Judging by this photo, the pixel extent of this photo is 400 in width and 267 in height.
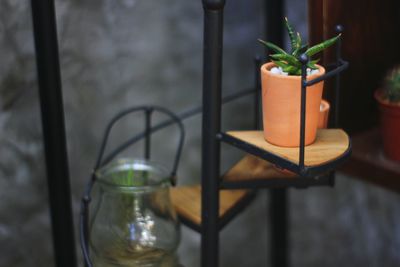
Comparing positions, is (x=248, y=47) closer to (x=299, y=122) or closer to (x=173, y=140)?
(x=173, y=140)

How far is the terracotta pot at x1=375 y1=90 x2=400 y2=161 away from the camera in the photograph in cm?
133

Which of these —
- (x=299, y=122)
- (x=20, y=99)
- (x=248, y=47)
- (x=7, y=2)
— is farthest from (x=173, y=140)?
(x=299, y=122)

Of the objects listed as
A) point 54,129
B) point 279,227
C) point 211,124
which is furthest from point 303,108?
point 279,227

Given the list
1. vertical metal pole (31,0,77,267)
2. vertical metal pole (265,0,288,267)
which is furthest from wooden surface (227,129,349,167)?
vertical metal pole (265,0,288,267)

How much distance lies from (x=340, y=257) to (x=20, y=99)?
0.97 metres

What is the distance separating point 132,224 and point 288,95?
0.42 meters

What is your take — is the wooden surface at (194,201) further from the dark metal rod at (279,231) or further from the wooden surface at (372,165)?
the dark metal rod at (279,231)

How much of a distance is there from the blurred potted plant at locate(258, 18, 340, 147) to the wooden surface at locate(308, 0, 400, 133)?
0.51ft

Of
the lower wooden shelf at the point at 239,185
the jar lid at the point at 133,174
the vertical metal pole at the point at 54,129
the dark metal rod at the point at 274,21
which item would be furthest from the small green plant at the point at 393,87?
the vertical metal pole at the point at 54,129

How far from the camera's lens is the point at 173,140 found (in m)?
1.67

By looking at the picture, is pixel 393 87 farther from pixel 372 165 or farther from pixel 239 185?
pixel 239 185

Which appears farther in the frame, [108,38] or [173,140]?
[173,140]

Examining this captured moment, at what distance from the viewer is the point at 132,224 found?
125 centimetres

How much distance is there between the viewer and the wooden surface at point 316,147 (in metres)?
1.02
